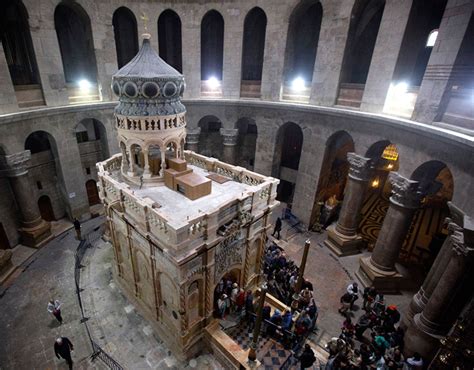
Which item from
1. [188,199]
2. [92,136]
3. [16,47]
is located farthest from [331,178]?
[16,47]

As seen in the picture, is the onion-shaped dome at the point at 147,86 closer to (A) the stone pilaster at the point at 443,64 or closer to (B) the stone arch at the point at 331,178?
(B) the stone arch at the point at 331,178

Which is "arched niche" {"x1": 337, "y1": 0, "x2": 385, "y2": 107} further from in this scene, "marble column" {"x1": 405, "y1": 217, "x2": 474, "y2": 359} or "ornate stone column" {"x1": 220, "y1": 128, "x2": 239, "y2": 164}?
"marble column" {"x1": 405, "y1": 217, "x2": 474, "y2": 359}

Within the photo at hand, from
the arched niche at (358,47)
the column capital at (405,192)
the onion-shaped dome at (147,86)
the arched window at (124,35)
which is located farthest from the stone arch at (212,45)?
A: the column capital at (405,192)

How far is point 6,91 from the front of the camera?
15.3 metres

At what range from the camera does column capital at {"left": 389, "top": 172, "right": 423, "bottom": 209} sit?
13.6 meters

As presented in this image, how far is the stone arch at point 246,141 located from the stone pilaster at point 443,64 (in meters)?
14.1

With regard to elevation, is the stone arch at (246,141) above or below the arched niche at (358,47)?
below

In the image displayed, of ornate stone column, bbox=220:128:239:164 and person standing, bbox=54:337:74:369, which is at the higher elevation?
ornate stone column, bbox=220:128:239:164

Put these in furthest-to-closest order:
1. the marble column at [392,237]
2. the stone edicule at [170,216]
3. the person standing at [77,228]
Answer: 1. the person standing at [77,228]
2. the marble column at [392,237]
3. the stone edicule at [170,216]

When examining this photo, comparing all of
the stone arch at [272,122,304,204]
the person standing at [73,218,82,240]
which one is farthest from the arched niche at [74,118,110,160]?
the stone arch at [272,122,304,204]

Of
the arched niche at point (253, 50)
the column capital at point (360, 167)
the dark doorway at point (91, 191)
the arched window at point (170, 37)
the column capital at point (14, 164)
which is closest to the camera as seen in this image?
the column capital at point (14, 164)

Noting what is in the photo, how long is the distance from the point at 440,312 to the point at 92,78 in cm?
2555

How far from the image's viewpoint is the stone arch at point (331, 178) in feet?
65.0

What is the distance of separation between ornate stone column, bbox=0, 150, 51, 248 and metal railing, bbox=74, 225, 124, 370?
2.82m
